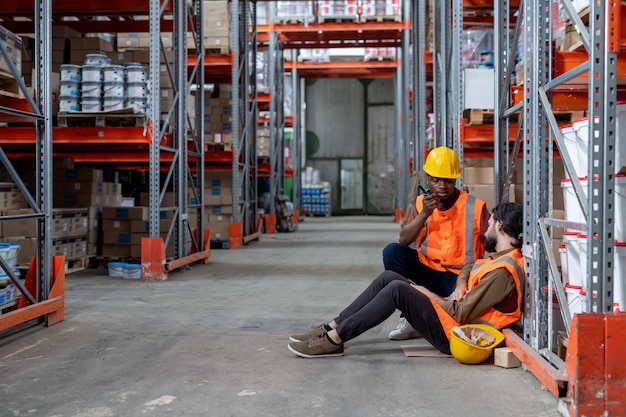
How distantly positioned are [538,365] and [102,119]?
20.8ft

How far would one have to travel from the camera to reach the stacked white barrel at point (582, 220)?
3.31 meters

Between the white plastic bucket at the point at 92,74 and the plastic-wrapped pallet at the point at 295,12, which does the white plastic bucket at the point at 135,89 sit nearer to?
the white plastic bucket at the point at 92,74

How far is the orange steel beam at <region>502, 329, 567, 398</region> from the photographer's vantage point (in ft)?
10.4

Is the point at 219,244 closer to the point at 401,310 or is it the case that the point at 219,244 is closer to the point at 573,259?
the point at 401,310

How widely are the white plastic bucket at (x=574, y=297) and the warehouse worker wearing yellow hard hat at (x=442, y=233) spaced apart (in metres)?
1.10

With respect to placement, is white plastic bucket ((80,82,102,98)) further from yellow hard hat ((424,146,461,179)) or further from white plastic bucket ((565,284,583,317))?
white plastic bucket ((565,284,583,317))

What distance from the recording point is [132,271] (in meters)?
8.52

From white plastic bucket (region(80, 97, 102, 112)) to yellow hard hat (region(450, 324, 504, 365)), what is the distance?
222 inches

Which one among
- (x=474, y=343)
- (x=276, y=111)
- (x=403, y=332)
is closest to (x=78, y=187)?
(x=403, y=332)

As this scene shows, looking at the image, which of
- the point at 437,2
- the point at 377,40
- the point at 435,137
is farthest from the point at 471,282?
the point at 377,40

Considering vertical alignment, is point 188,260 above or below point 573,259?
below

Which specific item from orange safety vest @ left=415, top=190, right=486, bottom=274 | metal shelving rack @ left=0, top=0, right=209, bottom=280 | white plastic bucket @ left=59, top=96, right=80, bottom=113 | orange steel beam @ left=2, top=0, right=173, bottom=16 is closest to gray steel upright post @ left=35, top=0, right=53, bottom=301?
metal shelving rack @ left=0, top=0, right=209, bottom=280

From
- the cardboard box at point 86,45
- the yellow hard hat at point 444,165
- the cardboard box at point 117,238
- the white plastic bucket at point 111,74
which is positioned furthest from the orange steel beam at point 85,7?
the yellow hard hat at point 444,165

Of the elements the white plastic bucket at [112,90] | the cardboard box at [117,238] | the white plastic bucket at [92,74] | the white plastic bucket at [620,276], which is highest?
the white plastic bucket at [92,74]
